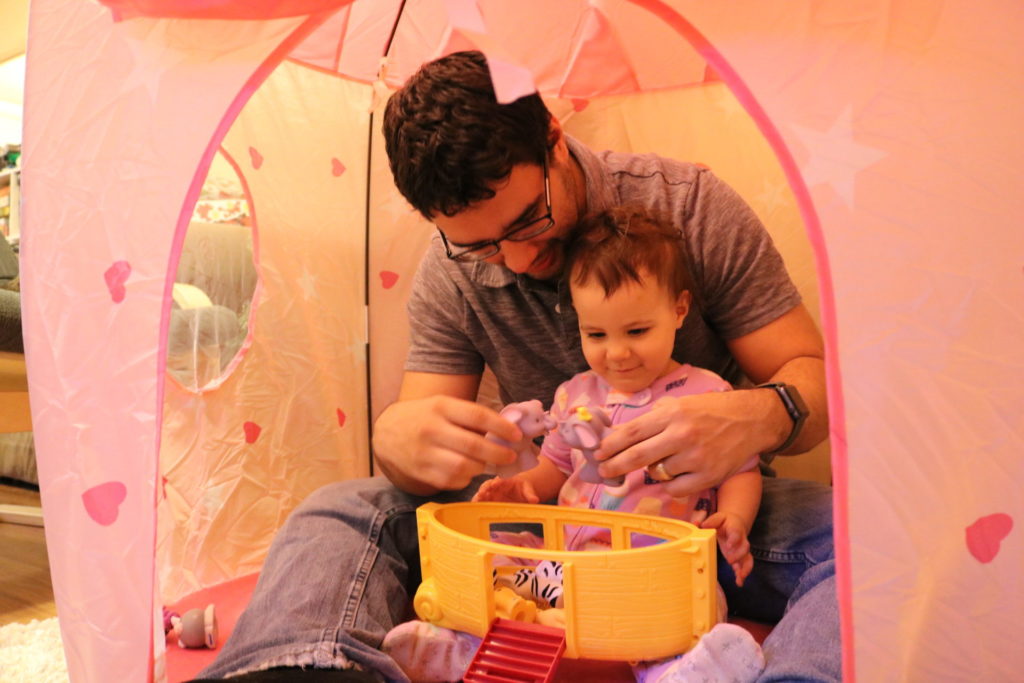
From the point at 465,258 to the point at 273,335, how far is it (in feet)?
1.53

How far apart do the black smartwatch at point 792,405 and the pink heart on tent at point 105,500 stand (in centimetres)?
63

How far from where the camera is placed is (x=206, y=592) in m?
1.30

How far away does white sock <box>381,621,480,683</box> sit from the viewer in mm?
866

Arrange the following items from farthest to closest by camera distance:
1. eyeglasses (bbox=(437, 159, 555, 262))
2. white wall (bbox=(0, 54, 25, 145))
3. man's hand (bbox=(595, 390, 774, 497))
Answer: white wall (bbox=(0, 54, 25, 145))
eyeglasses (bbox=(437, 159, 555, 262))
man's hand (bbox=(595, 390, 774, 497))

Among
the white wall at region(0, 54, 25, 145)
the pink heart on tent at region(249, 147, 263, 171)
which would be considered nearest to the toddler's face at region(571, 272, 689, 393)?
the pink heart on tent at region(249, 147, 263, 171)

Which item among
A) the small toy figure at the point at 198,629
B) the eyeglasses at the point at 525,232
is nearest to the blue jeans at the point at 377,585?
the small toy figure at the point at 198,629

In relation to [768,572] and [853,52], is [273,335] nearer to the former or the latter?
[768,572]

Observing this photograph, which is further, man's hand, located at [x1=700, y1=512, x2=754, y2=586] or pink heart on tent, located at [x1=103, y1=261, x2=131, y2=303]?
man's hand, located at [x1=700, y1=512, x2=754, y2=586]

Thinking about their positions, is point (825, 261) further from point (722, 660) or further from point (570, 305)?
point (570, 305)

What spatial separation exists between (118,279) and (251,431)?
0.63 m

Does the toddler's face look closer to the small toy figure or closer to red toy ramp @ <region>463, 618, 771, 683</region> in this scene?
red toy ramp @ <region>463, 618, 771, 683</region>

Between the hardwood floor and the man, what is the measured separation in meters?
0.65

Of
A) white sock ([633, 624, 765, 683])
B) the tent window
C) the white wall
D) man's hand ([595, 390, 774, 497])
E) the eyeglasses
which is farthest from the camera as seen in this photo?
the white wall

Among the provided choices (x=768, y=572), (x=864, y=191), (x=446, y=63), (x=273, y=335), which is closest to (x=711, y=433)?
(x=768, y=572)
